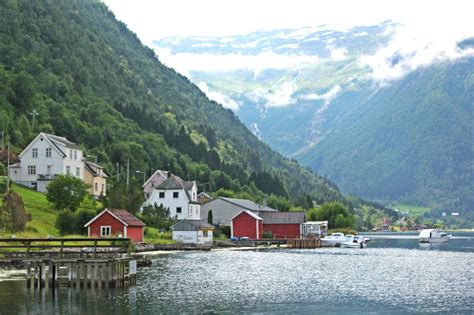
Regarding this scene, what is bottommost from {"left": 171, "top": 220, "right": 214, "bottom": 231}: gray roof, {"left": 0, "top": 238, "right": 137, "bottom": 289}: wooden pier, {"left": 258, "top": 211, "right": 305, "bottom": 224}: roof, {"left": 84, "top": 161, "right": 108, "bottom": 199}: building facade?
{"left": 0, "top": 238, "right": 137, "bottom": 289}: wooden pier

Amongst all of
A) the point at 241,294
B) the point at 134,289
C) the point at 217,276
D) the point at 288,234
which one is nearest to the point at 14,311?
the point at 134,289

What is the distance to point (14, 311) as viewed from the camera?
50.8m

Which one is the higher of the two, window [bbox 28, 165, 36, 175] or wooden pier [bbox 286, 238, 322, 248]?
window [bbox 28, 165, 36, 175]

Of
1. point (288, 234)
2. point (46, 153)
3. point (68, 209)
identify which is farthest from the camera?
point (288, 234)

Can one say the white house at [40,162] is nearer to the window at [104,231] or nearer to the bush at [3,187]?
the bush at [3,187]

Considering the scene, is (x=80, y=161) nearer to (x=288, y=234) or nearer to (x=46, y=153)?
(x=46, y=153)

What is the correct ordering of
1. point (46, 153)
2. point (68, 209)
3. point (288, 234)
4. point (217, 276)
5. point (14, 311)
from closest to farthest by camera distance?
point (14, 311) < point (217, 276) < point (68, 209) < point (46, 153) < point (288, 234)

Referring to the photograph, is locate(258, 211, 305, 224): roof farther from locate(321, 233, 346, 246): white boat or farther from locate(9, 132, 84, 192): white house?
locate(9, 132, 84, 192): white house

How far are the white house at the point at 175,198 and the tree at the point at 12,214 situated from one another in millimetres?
56293

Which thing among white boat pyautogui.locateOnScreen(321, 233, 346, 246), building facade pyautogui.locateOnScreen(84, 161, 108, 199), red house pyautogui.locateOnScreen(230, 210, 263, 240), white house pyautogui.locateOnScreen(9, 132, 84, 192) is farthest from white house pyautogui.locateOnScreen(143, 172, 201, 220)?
white boat pyautogui.locateOnScreen(321, 233, 346, 246)

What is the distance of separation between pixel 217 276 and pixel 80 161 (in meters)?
66.8

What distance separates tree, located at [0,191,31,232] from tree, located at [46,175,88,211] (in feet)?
62.1

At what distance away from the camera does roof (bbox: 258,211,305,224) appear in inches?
6447

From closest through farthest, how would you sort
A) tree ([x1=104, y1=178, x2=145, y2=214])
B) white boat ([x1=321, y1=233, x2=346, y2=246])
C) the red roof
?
the red roof < tree ([x1=104, y1=178, x2=145, y2=214]) < white boat ([x1=321, y1=233, x2=346, y2=246])
